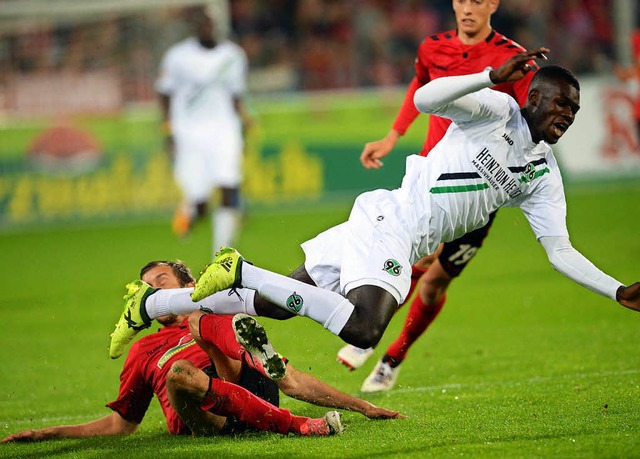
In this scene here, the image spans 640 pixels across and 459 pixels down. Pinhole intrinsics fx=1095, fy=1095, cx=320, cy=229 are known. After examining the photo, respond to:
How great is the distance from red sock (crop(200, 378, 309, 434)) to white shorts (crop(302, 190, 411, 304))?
2.24ft

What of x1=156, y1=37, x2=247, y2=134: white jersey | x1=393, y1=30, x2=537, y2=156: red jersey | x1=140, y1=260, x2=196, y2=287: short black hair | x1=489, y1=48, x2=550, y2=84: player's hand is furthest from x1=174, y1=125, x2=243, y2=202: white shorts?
x1=489, y1=48, x2=550, y2=84: player's hand

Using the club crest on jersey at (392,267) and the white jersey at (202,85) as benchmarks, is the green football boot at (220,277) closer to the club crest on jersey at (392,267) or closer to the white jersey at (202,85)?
the club crest on jersey at (392,267)

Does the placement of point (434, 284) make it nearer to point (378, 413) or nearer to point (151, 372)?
point (378, 413)

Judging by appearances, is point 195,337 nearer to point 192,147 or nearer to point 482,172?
point 482,172

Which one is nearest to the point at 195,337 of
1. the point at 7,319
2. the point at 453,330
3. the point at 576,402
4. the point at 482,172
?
the point at 482,172

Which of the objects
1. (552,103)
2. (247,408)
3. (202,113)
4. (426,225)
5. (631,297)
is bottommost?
(247,408)

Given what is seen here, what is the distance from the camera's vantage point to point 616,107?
18.4 m

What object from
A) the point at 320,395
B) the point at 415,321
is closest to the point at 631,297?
the point at 320,395

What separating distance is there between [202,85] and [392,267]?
838 cm

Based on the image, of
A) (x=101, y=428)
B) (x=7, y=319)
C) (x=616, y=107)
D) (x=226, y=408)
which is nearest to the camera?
(x=226, y=408)

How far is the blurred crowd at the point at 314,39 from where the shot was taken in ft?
60.2

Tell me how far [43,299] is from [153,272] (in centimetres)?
593

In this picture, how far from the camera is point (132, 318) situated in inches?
223

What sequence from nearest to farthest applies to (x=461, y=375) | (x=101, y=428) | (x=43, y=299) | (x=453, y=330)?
(x=101, y=428)
(x=461, y=375)
(x=453, y=330)
(x=43, y=299)
